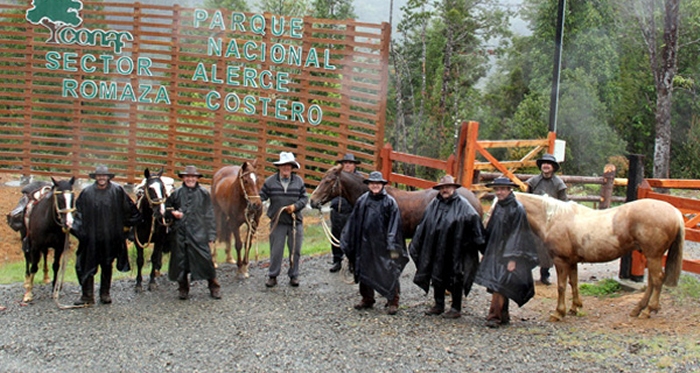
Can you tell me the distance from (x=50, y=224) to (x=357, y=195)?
4291 millimetres

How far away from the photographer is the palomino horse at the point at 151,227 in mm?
9781

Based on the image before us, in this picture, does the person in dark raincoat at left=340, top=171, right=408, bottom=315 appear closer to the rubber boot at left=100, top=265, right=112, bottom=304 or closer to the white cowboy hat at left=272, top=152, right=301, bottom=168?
the white cowboy hat at left=272, top=152, right=301, bottom=168

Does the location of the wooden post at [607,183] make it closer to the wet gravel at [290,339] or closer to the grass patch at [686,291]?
the grass patch at [686,291]

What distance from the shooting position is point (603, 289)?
9938 millimetres

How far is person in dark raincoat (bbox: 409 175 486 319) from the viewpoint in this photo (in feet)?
27.6

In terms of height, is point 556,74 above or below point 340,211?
above

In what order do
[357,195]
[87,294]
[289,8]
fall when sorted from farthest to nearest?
[289,8] < [357,195] < [87,294]

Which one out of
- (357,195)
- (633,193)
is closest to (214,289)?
(357,195)

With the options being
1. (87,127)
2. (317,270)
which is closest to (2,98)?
(87,127)

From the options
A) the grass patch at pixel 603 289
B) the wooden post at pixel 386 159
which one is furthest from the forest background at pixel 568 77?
the grass patch at pixel 603 289

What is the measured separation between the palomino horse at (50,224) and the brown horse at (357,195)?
3.27 meters

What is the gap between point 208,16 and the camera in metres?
17.3

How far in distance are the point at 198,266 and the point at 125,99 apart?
9.48 m

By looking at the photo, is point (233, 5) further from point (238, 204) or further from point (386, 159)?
point (238, 204)
